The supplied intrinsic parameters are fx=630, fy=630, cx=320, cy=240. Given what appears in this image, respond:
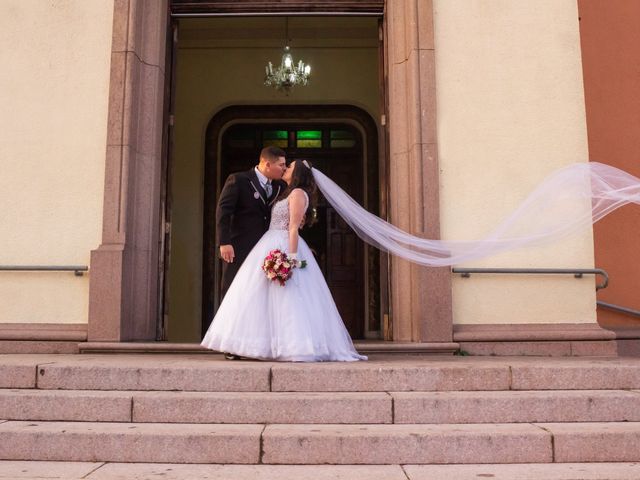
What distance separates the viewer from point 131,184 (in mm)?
6867

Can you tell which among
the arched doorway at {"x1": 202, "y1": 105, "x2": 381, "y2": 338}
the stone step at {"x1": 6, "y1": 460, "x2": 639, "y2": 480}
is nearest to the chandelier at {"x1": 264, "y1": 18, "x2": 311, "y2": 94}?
the arched doorway at {"x1": 202, "y1": 105, "x2": 381, "y2": 338}

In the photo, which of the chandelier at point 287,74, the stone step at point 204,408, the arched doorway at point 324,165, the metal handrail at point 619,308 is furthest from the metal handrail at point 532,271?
the chandelier at point 287,74

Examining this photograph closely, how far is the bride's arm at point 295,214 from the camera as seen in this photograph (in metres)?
5.63

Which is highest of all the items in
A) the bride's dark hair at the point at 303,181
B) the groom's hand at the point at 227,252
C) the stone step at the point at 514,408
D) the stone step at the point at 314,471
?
the bride's dark hair at the point at 303,181

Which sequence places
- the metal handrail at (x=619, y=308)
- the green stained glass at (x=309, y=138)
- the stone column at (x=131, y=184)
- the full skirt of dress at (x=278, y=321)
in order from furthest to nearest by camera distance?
the green stained glass at (x=309, y=138) < the metal handrail at (x=619, y=308) < the stone column at (x=131, y=184) < the full skirt of dress at (x=278, y=321)

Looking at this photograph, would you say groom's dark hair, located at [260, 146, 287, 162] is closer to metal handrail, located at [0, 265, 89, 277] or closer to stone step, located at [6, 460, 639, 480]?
metal handrail, located at [0, 265, 89, 277]

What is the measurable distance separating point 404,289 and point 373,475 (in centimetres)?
347

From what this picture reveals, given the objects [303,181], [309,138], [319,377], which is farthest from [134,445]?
[309,138]

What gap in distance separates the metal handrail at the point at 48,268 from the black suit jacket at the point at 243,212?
1669 mm

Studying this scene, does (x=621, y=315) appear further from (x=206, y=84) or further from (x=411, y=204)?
(x=206, y=84)

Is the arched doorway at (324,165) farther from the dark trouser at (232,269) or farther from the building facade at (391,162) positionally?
the dark trouser at (232,269)

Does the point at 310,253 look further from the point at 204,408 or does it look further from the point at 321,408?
the point at 204,408

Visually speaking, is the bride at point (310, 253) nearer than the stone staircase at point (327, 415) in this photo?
No

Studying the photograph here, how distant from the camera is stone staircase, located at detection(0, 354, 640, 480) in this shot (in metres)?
3.78
